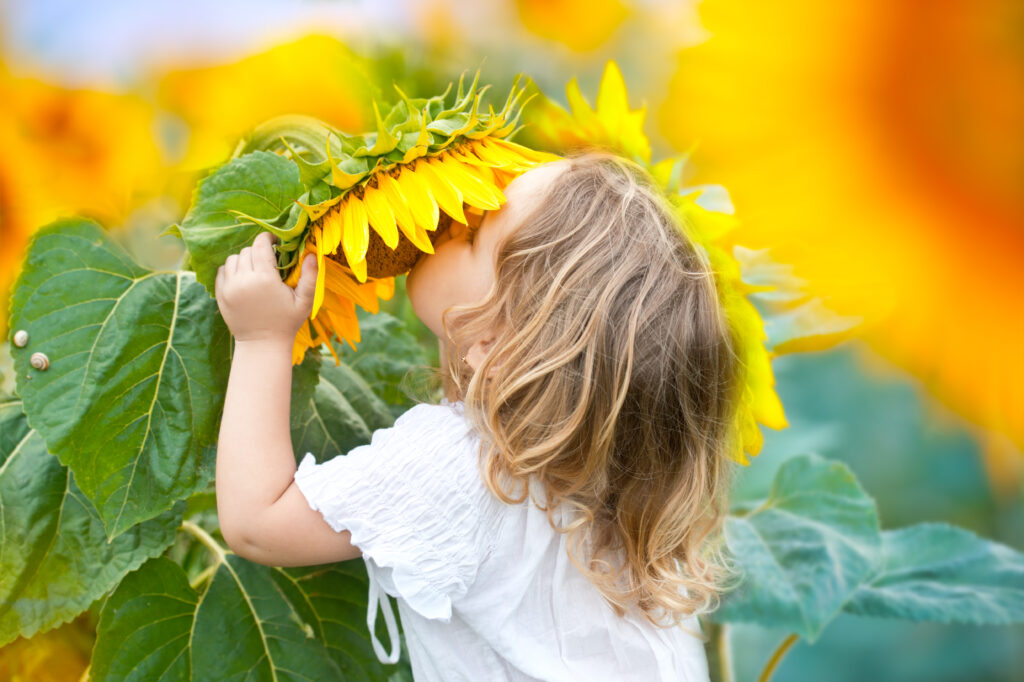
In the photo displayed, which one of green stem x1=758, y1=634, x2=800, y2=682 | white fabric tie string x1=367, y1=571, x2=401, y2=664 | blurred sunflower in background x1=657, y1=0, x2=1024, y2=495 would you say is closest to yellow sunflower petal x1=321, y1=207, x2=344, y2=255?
white fabric tie string x1=367, y1=571, x2=401, y2=664

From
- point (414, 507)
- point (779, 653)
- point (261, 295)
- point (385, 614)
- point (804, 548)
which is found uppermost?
point (261, 295)

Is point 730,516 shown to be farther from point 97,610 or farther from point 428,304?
point 97,610

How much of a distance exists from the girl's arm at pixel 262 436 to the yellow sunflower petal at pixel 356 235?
0.19 ft

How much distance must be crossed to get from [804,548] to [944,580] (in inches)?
9.2

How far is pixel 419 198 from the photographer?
56 centimetres

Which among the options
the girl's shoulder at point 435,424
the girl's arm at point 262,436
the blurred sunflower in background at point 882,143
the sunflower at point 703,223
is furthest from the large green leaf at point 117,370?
the blurred sunflower in background at point 882,143

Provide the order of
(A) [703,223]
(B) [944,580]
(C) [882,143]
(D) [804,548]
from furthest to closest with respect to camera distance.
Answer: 1. (B) [944,580]
2. (D) [804,548]
3. (C) [882,143]
4. (A) [703,223]

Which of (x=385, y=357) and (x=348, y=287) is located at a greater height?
(x=348, y=287)

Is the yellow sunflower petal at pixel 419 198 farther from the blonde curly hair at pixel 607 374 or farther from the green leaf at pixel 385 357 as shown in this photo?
the green leaf at pixel 385 357

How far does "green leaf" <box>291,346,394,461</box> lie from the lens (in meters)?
0.75

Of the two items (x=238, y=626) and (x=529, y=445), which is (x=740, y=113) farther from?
(x=238, y=626)

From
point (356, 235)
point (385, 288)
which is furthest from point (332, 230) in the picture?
point (385, 288)

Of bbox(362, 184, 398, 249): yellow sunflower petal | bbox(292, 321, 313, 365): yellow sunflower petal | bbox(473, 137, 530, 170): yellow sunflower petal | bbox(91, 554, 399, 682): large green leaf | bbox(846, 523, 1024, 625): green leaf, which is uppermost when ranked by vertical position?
bbox(473, 137, 530, 170): yellow sunflower petal

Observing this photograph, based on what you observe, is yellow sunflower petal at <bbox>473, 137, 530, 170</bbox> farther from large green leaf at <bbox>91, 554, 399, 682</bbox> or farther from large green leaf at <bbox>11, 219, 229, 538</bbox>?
large green leaf at <bbox>91, 554, 399, 682</bbox>
